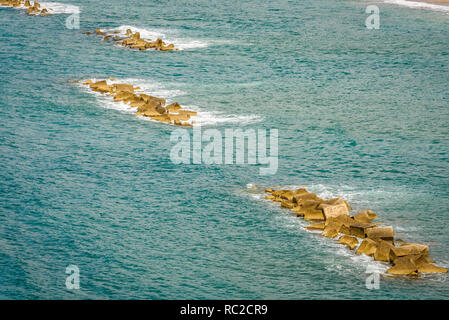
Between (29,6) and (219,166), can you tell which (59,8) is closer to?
(29,6)

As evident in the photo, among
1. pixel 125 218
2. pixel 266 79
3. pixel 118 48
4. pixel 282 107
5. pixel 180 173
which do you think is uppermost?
pixel 118 48

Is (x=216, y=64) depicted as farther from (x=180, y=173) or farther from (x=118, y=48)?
(x=180, y=173)

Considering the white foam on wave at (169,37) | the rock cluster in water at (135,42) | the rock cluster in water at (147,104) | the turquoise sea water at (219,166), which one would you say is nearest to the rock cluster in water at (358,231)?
the turquoise sea water at (219,166)

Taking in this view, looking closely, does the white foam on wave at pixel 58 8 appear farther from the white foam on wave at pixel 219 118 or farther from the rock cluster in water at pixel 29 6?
the white foam on wave at pixel 219 118

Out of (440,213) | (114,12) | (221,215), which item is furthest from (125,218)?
(114,12)

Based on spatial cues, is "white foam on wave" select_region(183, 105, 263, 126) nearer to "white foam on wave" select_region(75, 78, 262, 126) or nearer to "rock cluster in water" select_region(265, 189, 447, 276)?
"white foam on wave" select_region(75, 78, 262, 126)

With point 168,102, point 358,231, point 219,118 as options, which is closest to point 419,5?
point 168,102
